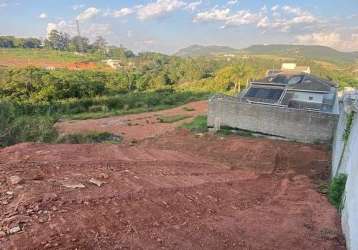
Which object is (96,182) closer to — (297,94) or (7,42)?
(297,94)

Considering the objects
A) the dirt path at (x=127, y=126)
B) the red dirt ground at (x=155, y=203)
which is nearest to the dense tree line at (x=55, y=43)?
the dirt path at (x=127, y=126)

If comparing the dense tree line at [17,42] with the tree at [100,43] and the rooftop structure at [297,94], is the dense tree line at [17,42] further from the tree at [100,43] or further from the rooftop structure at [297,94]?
the rooftop structure at [297,94]

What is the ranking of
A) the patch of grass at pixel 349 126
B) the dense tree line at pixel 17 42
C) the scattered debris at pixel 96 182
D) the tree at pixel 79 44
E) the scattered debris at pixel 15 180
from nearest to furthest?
the scattered debris at pixel 15 180
the scattered debris at pixel 96 182
the patch of grass at pixel 349 126
the dense tree line at pixel 17 42
the tree at pixel 79 44

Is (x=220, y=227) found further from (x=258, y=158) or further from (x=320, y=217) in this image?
(x=258, y=158)

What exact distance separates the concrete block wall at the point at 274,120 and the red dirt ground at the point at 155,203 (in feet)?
7.78

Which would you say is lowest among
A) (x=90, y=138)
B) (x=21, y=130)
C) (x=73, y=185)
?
(x=90, y=138)

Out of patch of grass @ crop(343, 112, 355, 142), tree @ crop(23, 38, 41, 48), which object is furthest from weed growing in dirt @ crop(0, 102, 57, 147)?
tree @ crop(23, 38, 41, 48)

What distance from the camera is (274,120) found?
1427 cm

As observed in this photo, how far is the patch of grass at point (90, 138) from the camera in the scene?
13919mm

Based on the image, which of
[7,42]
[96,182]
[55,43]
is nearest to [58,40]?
[55,43]

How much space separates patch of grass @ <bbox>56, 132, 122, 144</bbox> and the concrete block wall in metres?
4.75

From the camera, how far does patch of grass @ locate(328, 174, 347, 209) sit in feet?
22.3

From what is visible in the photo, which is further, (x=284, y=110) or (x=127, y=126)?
(x=127, y=126)

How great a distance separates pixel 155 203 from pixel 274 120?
9161mm
